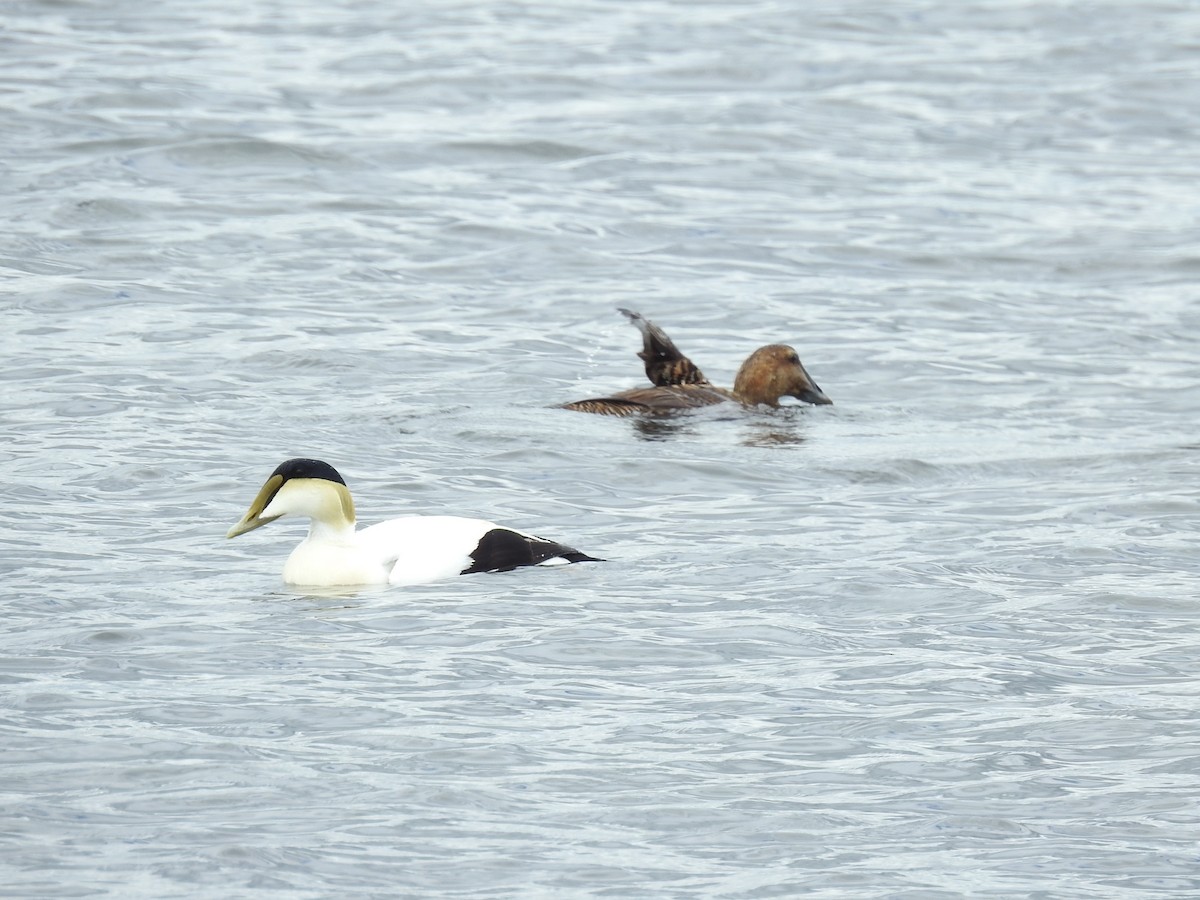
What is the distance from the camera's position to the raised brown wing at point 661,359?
41.2 ft

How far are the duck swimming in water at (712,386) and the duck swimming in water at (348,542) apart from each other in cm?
367

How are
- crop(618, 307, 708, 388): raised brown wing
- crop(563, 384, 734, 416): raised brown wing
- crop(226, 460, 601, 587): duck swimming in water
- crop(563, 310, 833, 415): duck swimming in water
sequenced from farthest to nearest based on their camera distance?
crop(618, 307, 708, 388): raised brown wing < crop(563, 310, 833, 415): duck swimming in water < crop(563, 384, 734, 416): raised brown wing < crop(226, 460, 601, 587): duck swimming in water

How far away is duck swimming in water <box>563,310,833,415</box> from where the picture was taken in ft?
40.8

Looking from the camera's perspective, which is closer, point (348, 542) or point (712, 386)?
point (348, 542)

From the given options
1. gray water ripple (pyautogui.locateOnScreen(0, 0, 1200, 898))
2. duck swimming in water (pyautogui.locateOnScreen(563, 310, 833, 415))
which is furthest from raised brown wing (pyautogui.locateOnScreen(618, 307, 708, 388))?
gray water ripple (pyautogui.locateOnScreen(0, 0, 1200, 898))

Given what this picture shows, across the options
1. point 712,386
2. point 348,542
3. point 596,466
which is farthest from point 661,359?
point 348,542

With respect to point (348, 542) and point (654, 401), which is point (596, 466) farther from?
point (348, 542)

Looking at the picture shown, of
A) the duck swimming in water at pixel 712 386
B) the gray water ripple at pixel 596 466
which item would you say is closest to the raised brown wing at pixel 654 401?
the duck swimming in water at pixel 712 386

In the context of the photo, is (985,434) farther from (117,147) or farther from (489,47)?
(489,47)

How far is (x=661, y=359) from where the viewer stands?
1263 cm

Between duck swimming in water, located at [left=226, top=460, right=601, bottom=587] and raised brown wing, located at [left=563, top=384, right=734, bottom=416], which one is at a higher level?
duck swimming in water, located at [left=226, top=460, right=601, bottom=587]

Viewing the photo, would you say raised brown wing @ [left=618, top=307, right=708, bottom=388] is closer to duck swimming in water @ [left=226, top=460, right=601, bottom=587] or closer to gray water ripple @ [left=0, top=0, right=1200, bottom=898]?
gray water ripple @ [left=0, top=0, right=1200, bottom=898]

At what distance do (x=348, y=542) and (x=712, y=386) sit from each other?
458 cm

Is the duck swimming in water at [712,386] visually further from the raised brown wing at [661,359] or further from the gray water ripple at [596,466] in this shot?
the gray water ripple at [596,466]
